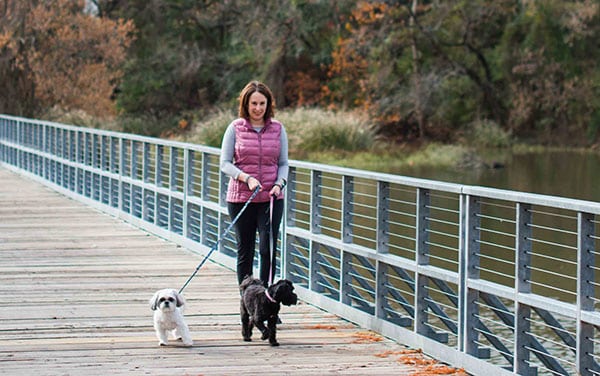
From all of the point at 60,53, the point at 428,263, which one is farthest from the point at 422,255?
the point at 60,53

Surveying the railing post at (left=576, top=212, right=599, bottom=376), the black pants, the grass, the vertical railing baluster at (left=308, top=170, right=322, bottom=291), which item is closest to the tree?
the grass

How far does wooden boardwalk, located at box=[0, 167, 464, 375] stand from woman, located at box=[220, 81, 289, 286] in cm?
75

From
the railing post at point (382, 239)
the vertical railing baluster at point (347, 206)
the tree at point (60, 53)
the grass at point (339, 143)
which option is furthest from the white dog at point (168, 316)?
the tree at point (60, 53)

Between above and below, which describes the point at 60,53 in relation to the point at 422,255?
above

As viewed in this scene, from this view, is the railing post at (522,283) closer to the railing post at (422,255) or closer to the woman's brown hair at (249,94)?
the railing post at (422,255)

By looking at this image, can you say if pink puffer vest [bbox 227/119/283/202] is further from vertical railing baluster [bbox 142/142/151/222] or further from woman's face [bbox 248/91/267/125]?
vertical railing baluster [bbox 142/142/151/222]

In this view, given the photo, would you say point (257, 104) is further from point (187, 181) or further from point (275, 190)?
point (187, 181)

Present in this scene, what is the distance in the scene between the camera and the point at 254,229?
9477mm

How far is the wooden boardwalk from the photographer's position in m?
8.12

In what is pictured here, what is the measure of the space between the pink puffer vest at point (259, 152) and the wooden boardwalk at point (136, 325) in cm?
108

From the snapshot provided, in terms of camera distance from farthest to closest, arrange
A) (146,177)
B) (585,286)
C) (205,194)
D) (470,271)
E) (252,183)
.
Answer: (146,177) → (205,194) → (252,183) → (470,271) → (585,286)

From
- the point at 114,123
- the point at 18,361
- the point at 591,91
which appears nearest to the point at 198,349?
the point at 18,361

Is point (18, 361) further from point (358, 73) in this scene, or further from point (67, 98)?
point (358, 73)

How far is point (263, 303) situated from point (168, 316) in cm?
64
